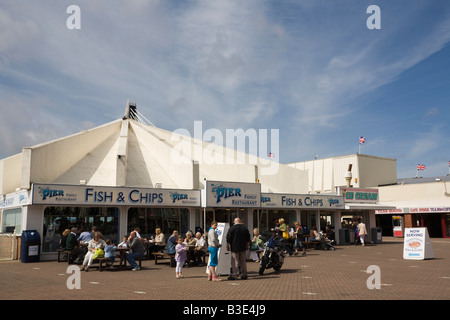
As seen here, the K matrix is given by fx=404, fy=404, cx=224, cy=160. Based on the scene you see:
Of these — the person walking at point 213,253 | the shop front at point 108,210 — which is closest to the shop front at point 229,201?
the shop front at point 108,210

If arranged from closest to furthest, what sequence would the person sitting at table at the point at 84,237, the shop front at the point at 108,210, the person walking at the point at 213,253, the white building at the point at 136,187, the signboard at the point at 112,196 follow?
the person walking at the point at 213,253
the person sitting at table at the point at 84,237
the signboard at the point at 112,196
the shop front at the point at 108,210
the white building at the point at 136,187

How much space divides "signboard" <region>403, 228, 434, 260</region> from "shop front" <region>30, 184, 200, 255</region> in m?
9.41

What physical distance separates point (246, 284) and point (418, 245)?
8.73 meters

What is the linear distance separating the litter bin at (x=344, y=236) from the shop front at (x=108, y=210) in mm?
9610

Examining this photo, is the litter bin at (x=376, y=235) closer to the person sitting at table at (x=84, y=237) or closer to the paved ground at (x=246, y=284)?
the paved ground at (x=246, y=284)

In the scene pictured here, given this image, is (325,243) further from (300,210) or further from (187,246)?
(187,246)

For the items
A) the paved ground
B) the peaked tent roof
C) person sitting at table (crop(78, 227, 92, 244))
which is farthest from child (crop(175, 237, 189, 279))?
the peaked tent roof

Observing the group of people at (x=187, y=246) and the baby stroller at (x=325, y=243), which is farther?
the baby stroller at (x=325, y=243)

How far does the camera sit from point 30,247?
51.8ft

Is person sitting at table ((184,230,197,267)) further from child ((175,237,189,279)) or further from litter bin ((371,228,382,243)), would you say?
litter bin ((371,228,382,243))

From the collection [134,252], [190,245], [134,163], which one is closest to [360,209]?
[134,163]

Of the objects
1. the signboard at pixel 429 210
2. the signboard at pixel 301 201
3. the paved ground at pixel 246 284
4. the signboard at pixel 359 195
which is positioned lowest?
the paved ground at pixel 246 284

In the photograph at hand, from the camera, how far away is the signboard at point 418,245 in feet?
49.6

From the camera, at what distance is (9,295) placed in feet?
27.3
